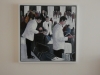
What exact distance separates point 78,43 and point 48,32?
0.41m

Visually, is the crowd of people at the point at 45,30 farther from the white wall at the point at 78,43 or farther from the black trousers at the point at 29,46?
the white wall at the point at 78,43

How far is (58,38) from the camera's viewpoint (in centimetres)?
177

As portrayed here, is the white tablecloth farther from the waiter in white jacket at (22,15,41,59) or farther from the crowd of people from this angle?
the waiter in white jacket at (22,15,41,59)

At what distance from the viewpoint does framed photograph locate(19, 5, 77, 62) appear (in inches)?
69.1

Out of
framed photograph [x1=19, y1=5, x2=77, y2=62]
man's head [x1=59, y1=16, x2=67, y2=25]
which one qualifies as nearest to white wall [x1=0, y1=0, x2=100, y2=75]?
framed photograph [x1=19, y1=5, x2=77, y2=62]

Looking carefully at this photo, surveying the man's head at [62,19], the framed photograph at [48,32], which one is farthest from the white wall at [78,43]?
the man's head at [62,19]

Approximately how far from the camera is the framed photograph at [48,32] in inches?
69.1

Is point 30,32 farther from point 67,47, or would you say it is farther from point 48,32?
point 67,47

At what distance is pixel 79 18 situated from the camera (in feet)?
5.87

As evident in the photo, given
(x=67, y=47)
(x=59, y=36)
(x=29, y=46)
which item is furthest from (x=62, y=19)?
(x=29, y=46)

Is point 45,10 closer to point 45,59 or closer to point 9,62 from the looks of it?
point 45,59

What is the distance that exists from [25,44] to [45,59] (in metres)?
0.31

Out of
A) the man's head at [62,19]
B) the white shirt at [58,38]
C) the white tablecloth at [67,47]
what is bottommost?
the white tablecloth at [67,47]

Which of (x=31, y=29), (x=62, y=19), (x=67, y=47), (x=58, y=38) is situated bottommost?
(x=67, y=47)
